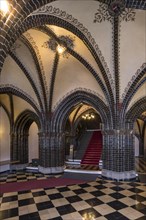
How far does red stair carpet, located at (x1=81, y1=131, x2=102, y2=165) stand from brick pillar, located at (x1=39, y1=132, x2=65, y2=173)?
400 centimetres

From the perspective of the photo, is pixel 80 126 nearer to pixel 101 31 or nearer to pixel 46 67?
pixel 46 67

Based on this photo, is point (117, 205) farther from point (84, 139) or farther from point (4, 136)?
point (84, 139)

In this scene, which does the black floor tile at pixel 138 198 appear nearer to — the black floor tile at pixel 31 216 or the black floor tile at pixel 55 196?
the black floor tile at pixel 55 196

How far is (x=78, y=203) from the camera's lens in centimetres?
590

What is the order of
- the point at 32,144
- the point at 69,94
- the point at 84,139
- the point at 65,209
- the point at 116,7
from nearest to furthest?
1. the point at 116,7
2. the point at 65,209
3. the point at 69,94
4. the point at 32,144
5. the point at 84,139

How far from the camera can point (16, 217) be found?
504 cm

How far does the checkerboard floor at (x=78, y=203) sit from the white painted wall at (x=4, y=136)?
5.68 metres

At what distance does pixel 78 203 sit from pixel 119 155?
12.4ft

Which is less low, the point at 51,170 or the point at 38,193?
the point at 38,193

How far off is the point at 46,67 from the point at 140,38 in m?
4.36

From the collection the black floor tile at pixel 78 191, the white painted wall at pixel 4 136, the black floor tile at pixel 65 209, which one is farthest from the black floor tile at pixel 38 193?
the white painted wall at pixel 4 136

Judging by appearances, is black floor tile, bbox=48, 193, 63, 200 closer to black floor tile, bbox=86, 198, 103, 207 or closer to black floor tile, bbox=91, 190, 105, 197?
black floor tile, bbox=86, 198, 103, 207

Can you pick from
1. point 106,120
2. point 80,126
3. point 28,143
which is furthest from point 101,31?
point 80,126

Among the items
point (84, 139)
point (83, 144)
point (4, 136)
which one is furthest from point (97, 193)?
point (84, 139)
